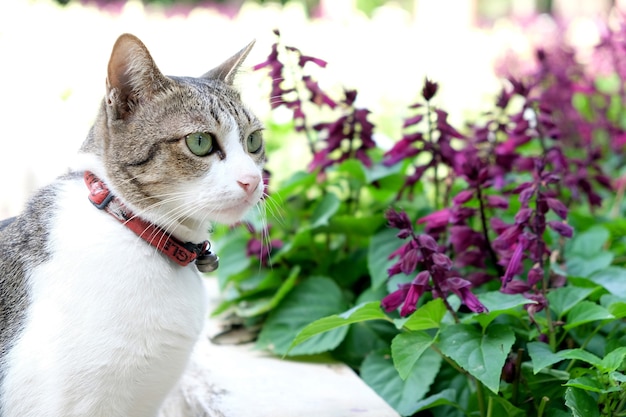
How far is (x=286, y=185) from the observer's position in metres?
2.44

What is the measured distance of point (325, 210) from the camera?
7.82ft

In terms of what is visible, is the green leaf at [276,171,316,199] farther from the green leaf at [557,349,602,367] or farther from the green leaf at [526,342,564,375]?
the green leaf at [557,349,602,367]

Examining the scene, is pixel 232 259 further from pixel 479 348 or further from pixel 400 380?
pixel 479 348

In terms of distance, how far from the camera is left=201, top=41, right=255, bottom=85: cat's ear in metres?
1.80

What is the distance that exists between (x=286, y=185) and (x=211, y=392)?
2.68ft

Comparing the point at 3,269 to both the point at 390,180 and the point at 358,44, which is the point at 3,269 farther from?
the point at 358,44

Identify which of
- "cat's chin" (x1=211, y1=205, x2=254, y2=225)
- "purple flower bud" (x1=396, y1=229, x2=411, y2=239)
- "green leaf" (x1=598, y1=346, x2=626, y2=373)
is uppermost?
"cat's chin" (x1=211, y1=205, x2=254, y2=225)

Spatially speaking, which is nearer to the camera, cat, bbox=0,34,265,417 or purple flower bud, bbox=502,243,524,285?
cat, bbox=0,34,265,417

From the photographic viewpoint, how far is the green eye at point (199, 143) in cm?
152

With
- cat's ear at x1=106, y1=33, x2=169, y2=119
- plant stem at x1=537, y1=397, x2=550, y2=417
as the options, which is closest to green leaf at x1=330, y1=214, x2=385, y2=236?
plant stem at x1=537, y1=397, x2=550, y2=417

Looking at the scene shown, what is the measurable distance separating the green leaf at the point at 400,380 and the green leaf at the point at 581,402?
428 mm

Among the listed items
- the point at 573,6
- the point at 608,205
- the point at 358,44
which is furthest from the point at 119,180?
the point at 573,6

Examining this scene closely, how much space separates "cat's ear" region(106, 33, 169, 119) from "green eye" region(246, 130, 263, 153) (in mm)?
238

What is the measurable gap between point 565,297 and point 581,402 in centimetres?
35
